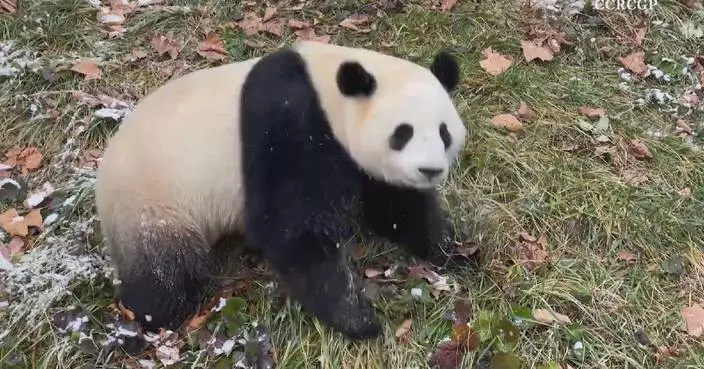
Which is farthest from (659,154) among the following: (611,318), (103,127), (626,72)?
(103,127)

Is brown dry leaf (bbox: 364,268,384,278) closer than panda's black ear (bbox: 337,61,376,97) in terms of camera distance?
No

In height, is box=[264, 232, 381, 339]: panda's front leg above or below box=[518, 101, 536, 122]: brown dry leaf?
above

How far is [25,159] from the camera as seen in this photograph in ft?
15.1

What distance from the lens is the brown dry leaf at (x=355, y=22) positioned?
228 inches

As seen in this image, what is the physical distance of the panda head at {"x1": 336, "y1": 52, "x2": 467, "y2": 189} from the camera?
318cm

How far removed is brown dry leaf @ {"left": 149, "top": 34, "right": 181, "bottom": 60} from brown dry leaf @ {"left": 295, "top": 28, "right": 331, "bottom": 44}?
0.91 m

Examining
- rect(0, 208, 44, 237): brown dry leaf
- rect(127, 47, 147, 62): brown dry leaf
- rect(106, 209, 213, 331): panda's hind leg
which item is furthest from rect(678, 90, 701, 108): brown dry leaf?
rect(0, 208, 44, 237): brown dry leaf

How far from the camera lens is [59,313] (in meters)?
3.62

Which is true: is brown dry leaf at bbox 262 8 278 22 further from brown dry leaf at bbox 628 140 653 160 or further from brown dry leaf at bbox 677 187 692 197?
brown dry leaf at bbox 677 187 692 197

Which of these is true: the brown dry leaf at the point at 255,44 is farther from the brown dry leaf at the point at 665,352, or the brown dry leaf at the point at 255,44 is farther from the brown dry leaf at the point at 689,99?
the brown dry leaf at the point at 665,352

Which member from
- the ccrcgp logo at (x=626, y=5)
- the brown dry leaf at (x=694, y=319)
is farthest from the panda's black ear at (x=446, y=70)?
the ccrcgp logo at (x=626, y=5)

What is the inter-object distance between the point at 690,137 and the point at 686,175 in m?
0.50

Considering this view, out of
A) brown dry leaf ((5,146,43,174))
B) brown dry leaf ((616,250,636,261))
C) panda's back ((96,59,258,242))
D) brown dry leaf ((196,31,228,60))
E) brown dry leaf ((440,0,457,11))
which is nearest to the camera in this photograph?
panda's back ((96,59,258,242))

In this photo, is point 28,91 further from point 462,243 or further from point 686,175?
point 686,175
